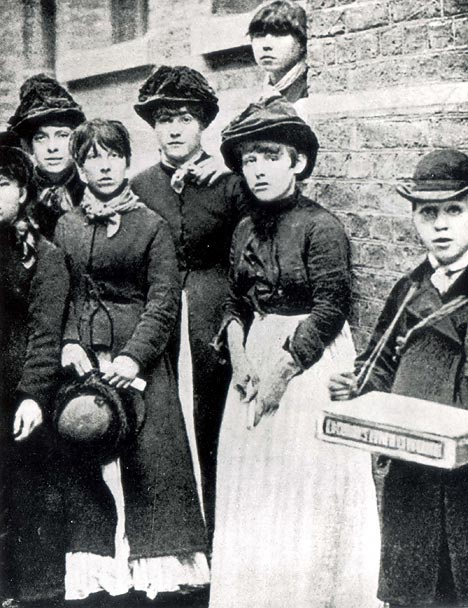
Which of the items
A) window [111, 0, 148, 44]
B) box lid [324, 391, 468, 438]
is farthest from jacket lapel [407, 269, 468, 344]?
window [111, 0, 148, 44]

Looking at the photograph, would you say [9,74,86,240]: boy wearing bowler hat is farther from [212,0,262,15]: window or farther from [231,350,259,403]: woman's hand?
[231,350,259,403]: woman's hand

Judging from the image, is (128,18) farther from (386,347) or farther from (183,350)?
(386,347)

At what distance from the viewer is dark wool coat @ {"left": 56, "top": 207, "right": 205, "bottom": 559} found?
3.55 meters

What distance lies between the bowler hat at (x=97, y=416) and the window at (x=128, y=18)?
57.7 inches

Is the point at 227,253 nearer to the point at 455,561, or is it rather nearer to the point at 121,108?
the point at 121,108

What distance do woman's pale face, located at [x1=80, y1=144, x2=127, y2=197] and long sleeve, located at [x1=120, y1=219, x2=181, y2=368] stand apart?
0.24 m

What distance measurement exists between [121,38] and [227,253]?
1.10 metres

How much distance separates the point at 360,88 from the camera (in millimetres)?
3236

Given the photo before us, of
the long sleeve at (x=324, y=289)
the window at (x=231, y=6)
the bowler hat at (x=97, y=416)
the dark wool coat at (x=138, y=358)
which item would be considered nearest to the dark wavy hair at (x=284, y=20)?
the window at (x=231, y=6)

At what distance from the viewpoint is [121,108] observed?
3.83m

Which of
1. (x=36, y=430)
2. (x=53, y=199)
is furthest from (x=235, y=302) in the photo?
(x=36, y=430)

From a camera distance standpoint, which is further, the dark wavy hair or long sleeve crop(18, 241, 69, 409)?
long sleeve crop(18, 241, 69, 409)

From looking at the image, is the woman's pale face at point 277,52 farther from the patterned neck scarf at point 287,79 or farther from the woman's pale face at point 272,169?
the woman's pale face at point 272,169

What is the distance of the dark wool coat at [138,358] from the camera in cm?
355
